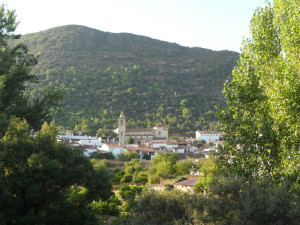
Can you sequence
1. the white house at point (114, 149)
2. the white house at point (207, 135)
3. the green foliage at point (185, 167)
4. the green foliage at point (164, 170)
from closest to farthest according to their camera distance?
1. the green foliage at point (164, 170)
2. the green foliage at point (185, 167)
3. the white house at point (114, 149)
4. the white house at point (207, 135)

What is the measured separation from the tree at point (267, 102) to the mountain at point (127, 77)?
4858 centimetres

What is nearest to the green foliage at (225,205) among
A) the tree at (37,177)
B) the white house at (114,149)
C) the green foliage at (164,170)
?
the tree at (37,177)

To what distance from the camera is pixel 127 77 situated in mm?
108688

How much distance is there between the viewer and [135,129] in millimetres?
73875

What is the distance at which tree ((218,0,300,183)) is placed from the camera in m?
9.64

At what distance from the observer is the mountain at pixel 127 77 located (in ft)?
272

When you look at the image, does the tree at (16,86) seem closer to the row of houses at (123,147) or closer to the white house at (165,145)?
the row of houses at (123,147)

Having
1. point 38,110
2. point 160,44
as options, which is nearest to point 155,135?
point 38,110

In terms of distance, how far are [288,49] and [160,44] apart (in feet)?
525

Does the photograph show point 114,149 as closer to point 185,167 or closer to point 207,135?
point 185,167

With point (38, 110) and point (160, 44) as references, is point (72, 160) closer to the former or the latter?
point (38, 110)

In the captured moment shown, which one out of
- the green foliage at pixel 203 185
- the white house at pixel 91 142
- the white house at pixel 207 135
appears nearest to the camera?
the green foliage at pixel 203 185

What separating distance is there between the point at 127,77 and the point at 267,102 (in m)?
99.4

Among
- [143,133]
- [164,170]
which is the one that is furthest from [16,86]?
[143,133]
